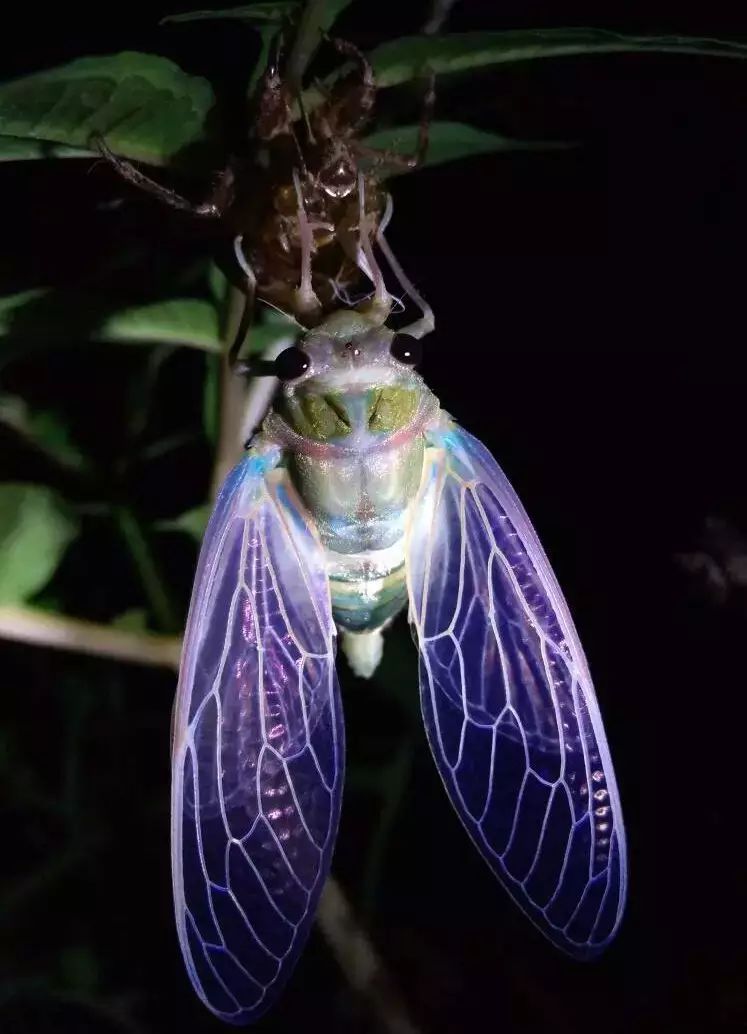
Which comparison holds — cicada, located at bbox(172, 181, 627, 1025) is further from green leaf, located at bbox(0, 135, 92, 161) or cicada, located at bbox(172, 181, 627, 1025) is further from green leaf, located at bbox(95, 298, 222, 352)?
green leaf, located at bbox(0, 135, 92, 161)

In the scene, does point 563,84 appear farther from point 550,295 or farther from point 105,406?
point 105,406

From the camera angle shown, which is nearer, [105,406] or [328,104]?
[328,104]

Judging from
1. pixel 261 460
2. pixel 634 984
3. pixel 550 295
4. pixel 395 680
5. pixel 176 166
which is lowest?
pixel 634 984

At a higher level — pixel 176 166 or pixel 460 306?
pixel 460 306

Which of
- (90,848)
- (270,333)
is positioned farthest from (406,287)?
(90,848)

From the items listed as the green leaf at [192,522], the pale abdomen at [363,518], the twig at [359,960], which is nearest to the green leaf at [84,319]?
the pale abdomen at [363,518]

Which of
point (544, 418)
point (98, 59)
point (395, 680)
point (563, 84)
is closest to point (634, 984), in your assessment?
A: point (395, 680)

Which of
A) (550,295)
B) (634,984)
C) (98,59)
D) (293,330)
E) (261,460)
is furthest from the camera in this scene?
(634,984)

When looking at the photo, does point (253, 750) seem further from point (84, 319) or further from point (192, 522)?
point (84, 319)

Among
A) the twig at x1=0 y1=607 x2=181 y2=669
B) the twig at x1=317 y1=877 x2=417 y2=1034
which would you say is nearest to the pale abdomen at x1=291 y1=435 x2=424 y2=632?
the twig at x1=0 y1=607 x2=181 y2=669
